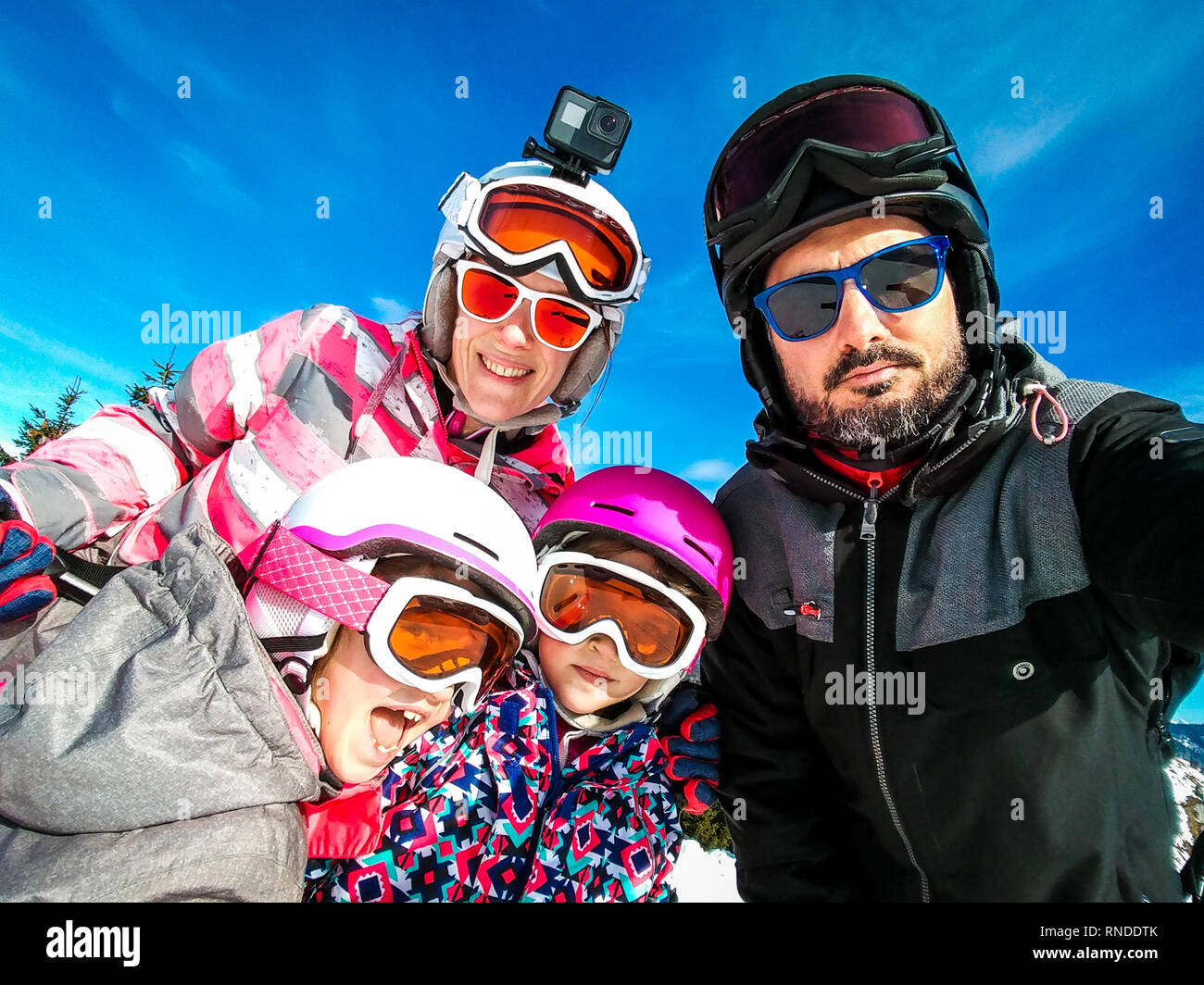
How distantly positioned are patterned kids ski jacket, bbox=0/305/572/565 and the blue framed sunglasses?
1.74 meters

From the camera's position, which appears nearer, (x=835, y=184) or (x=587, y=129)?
(x=835, y=184)

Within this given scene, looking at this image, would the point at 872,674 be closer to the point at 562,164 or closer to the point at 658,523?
the point at 658,523

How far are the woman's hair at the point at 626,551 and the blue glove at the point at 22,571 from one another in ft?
6.23

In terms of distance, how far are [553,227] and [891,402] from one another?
219 cm

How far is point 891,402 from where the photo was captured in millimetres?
2117

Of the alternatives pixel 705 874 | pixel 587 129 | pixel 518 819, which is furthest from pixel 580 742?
pixel 705 874

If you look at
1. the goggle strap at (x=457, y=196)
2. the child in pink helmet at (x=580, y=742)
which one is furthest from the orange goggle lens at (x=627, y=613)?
the goggle strap at (x=457, y=196)

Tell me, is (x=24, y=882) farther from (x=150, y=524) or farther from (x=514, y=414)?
(x=514, y=414)

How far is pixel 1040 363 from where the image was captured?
2186mm

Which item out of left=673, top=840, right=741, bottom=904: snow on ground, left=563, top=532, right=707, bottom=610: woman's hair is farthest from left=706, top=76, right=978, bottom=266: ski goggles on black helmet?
left=673, top=840, right=741, bottom=904: snow on ground

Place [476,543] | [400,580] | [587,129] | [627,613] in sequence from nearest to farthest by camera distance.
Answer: [400,580], [476,543], [627,613], [587,129]

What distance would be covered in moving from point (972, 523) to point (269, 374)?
309 cm

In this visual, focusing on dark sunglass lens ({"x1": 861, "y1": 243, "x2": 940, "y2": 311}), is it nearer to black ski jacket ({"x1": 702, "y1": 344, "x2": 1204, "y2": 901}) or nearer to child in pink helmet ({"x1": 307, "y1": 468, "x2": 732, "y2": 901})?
black ski jacket ({"x1": 702, "y1": 344, "x2": 1204, "y2": 901})
